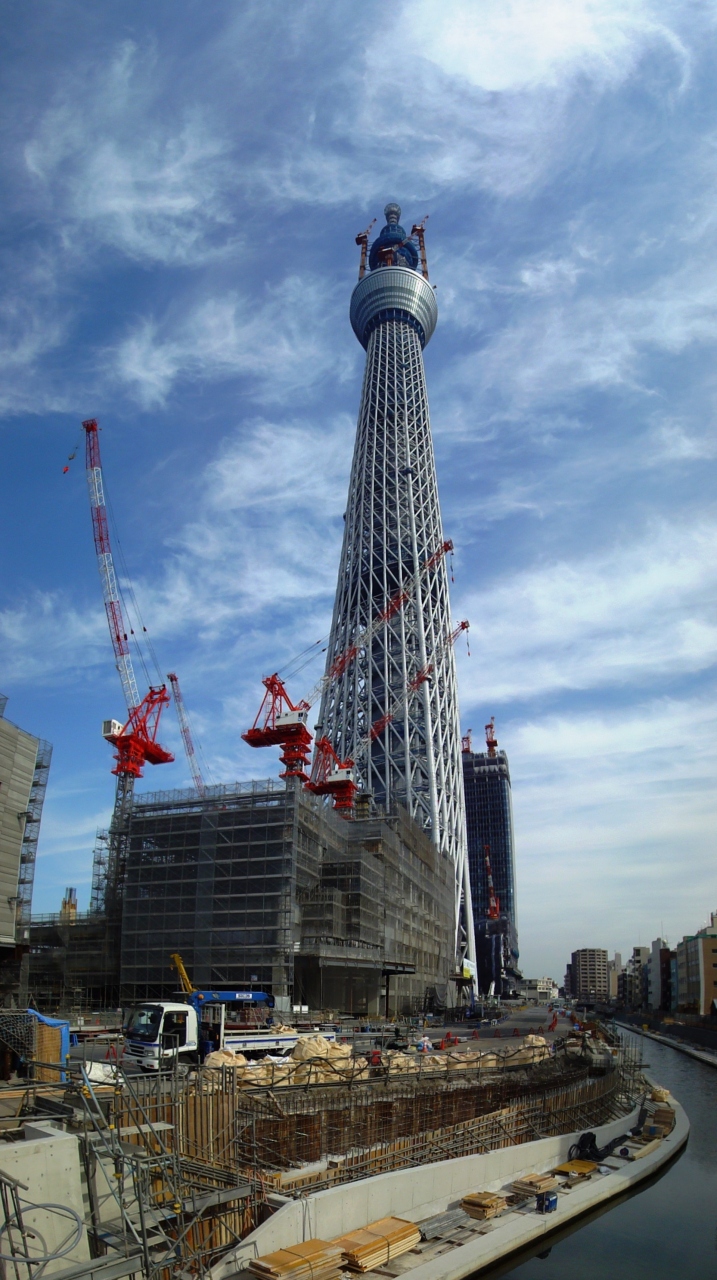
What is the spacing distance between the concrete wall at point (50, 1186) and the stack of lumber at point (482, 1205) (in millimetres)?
12355

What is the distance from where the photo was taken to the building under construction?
2625 inches

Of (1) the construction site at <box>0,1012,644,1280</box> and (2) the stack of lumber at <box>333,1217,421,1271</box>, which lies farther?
(2) the stack of lumber at <box>333,1217,421,1271</box>

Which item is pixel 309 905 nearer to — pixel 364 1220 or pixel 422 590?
pixel 364 1220

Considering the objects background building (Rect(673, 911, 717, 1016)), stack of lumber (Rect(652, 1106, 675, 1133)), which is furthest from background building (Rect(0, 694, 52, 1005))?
background building (Rect(673, 911, 717, 1016))

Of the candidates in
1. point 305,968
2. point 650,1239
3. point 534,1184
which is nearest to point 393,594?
point 305,968

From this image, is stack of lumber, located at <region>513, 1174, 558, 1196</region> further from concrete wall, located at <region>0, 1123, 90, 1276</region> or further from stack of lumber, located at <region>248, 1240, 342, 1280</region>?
concrete wall, located at <region>0, 1123, 90, 1276</region>

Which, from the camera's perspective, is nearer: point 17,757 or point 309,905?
point 17,757

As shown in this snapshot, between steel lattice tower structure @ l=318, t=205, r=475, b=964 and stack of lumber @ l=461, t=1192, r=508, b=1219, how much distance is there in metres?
83.4

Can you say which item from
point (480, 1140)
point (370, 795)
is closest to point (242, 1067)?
point (480, 1140)

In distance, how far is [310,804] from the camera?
73312 millimetres

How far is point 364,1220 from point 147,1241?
29.2 ft

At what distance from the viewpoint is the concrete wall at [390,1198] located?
53.2ft

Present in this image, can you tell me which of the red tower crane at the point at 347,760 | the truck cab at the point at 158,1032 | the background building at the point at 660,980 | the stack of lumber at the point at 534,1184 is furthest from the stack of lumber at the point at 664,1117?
the background building at the point at 660,980

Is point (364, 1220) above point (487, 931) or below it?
above
